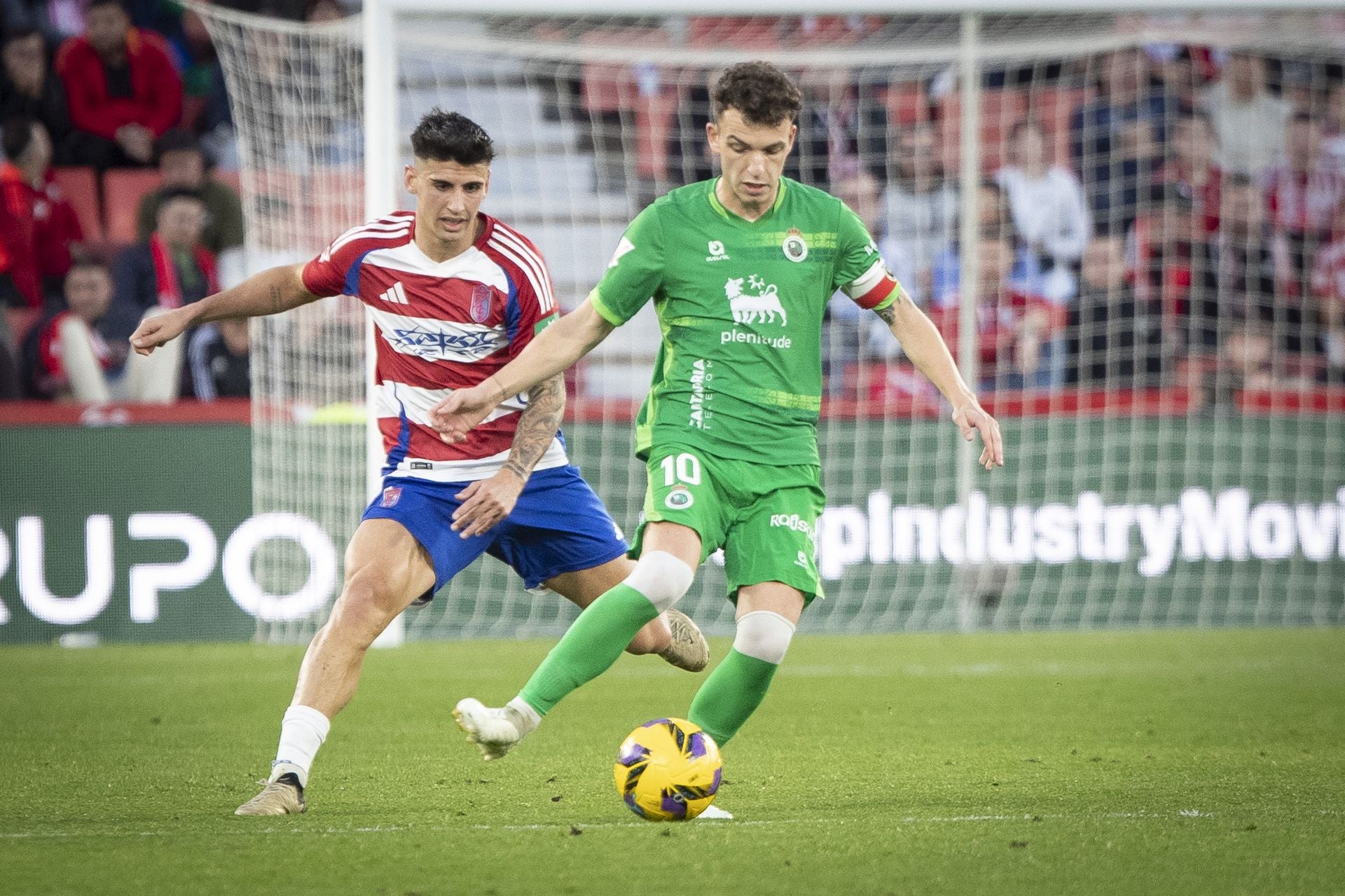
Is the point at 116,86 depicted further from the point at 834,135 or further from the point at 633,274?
the point at 633,274

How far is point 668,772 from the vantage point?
476 centimetres

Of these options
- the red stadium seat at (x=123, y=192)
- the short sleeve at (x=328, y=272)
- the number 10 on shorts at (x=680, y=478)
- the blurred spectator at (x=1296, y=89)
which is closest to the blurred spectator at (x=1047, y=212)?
the blurred spectator at (x=1296, y=89)

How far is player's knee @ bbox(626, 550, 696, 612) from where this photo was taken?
484cm

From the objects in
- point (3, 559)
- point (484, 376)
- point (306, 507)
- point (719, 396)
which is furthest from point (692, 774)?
point (3, 559)

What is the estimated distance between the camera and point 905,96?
14.1 meters

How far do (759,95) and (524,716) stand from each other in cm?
175

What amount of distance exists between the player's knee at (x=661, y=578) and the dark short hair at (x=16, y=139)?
33.8 feet

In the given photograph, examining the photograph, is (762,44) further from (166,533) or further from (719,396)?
(719,396)

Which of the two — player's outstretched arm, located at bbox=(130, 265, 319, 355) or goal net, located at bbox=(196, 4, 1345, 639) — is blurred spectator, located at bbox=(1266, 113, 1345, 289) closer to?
goal net, located at bbox=(196, 4, 1345, 639)

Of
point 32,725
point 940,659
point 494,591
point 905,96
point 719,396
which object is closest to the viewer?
point 719,396

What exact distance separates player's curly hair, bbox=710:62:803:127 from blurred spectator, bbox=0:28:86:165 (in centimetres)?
1079

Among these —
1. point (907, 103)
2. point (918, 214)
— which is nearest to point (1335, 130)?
point (907, 103)

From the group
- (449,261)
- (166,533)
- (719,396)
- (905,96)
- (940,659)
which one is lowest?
(940,659)

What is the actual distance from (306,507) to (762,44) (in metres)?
5.76
